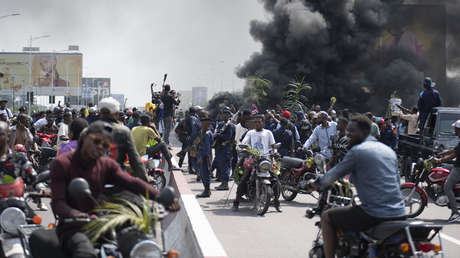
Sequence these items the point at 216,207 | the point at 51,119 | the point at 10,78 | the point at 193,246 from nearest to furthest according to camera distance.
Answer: the point at 193,246
the point at 216,207
the point at 51,119
the point at 10,78

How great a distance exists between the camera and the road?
26.6ft

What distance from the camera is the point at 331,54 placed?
44438 millimetres

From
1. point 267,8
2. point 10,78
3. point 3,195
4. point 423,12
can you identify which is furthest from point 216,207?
point 10,78

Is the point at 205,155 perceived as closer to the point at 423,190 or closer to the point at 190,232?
the point at 423,190

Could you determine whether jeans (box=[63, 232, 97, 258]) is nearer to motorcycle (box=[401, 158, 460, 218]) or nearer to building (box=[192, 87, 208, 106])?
motorcycle (box=[401, 158, 460, 218])

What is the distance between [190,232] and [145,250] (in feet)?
8.98

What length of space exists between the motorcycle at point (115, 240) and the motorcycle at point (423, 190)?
6.91 m

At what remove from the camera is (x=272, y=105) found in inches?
1679

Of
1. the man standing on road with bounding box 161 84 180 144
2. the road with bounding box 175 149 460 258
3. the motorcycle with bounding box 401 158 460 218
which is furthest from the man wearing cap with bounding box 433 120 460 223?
the man standing on road with bounding box 161 84 180 144

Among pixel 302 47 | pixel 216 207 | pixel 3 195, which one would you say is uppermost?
pixel 302 47

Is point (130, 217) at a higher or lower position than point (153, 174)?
higher

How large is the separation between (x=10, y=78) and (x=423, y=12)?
219 ft

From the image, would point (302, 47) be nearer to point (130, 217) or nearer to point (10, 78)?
point (130, 217)

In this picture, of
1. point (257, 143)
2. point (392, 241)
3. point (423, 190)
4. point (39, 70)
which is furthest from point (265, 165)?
point (39, 70)
